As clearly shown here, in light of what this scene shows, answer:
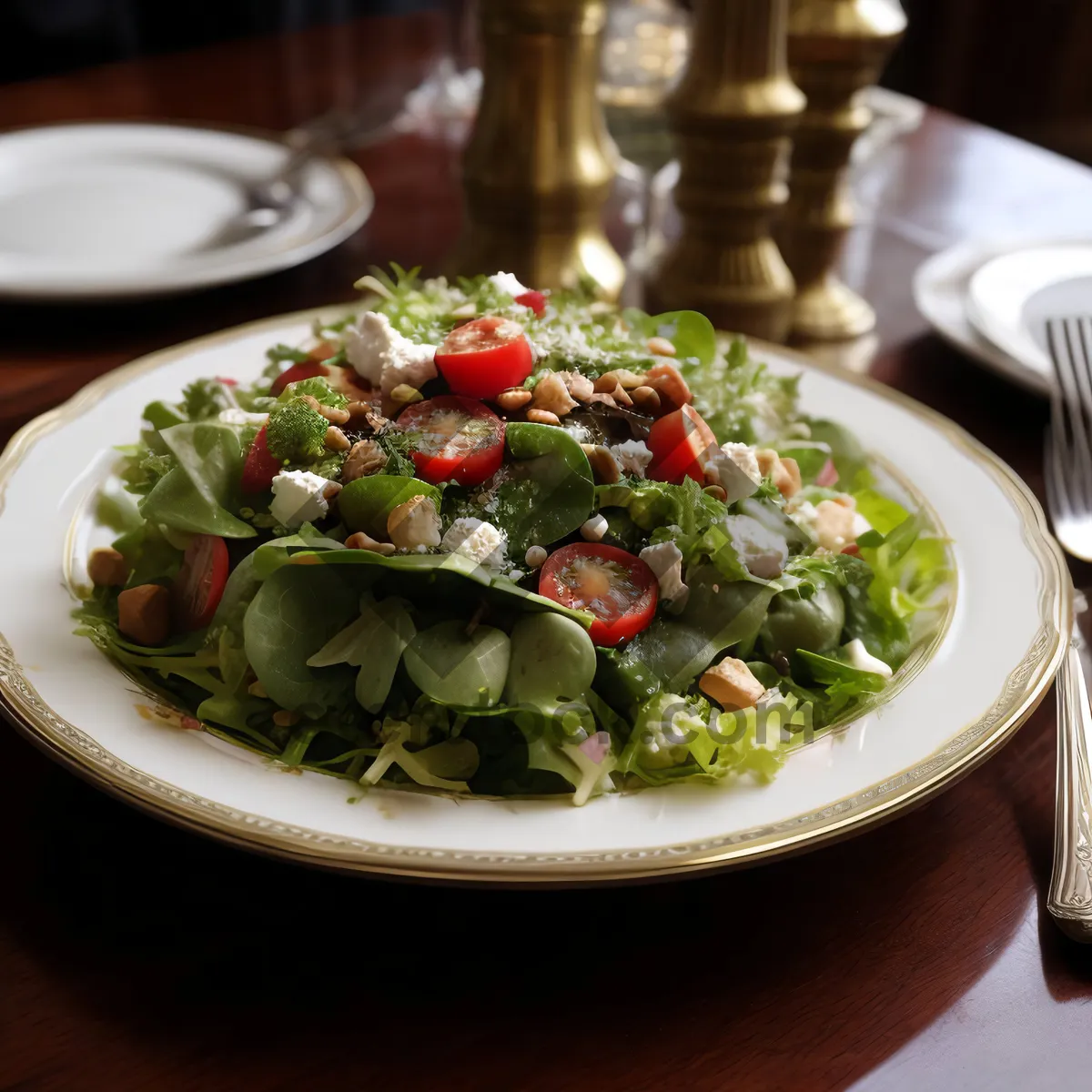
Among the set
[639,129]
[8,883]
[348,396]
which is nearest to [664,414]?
[348,396]

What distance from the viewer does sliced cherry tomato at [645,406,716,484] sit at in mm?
1321

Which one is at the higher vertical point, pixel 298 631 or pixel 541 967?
pixel 298 631

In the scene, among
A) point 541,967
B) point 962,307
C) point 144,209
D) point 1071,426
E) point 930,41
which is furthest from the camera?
point 930,41

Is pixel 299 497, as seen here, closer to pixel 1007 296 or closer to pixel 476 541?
pixel 476 541

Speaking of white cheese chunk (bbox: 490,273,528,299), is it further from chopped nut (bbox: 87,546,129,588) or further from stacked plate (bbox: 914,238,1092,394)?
Answer: stacked plate (bbox: 914,238,1092,394)

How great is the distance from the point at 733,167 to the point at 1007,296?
56cm

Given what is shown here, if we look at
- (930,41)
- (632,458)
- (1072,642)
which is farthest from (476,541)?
(930,41)

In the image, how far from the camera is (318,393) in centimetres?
133

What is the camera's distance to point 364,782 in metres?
1.02

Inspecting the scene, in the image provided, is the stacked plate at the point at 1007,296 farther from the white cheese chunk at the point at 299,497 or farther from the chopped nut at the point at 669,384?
the white cheese chunk at the point at 299,497

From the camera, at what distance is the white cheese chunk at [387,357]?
53.2 inches

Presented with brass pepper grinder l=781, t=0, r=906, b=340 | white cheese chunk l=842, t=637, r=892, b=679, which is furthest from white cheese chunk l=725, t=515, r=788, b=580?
brass pepper grinder l=781, t=0, r=906, b=340

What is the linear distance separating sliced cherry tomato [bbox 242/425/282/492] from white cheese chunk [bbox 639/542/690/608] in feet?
1.34

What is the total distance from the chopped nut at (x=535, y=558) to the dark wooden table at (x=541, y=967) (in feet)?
1.09
